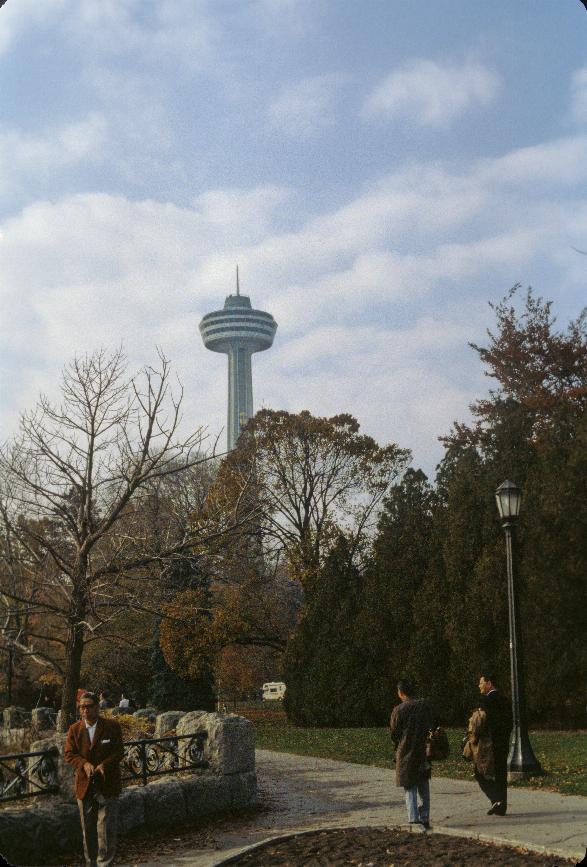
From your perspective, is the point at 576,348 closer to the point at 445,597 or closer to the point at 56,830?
the point at 445,597

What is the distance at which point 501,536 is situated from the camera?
883 inches

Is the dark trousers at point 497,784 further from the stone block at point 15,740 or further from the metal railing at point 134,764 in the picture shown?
the stone block at point 15,740

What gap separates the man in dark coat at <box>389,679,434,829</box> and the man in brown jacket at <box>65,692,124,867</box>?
2.83 metres

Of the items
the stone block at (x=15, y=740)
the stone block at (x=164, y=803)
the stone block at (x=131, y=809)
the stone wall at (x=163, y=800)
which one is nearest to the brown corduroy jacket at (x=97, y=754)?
the stone wall at (x=163, y=800)

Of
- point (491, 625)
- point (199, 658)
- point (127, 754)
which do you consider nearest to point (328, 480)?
point (199, 658)

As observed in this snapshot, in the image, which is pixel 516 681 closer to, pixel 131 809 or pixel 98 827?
pixel 131 809

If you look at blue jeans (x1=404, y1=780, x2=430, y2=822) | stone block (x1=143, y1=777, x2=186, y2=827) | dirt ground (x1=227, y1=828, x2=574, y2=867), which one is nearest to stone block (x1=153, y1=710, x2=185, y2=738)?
stone block (x1=143, y1=777, x2=186, y2=827)

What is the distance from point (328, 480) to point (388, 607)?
7.18 meters

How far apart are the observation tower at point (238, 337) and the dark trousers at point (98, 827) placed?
499ft

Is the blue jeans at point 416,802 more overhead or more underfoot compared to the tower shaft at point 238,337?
more underfoot

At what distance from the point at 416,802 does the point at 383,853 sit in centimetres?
108

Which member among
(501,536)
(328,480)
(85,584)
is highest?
(328,480)

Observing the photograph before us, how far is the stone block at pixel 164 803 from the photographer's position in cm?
938

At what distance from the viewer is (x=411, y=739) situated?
899 centimetres
